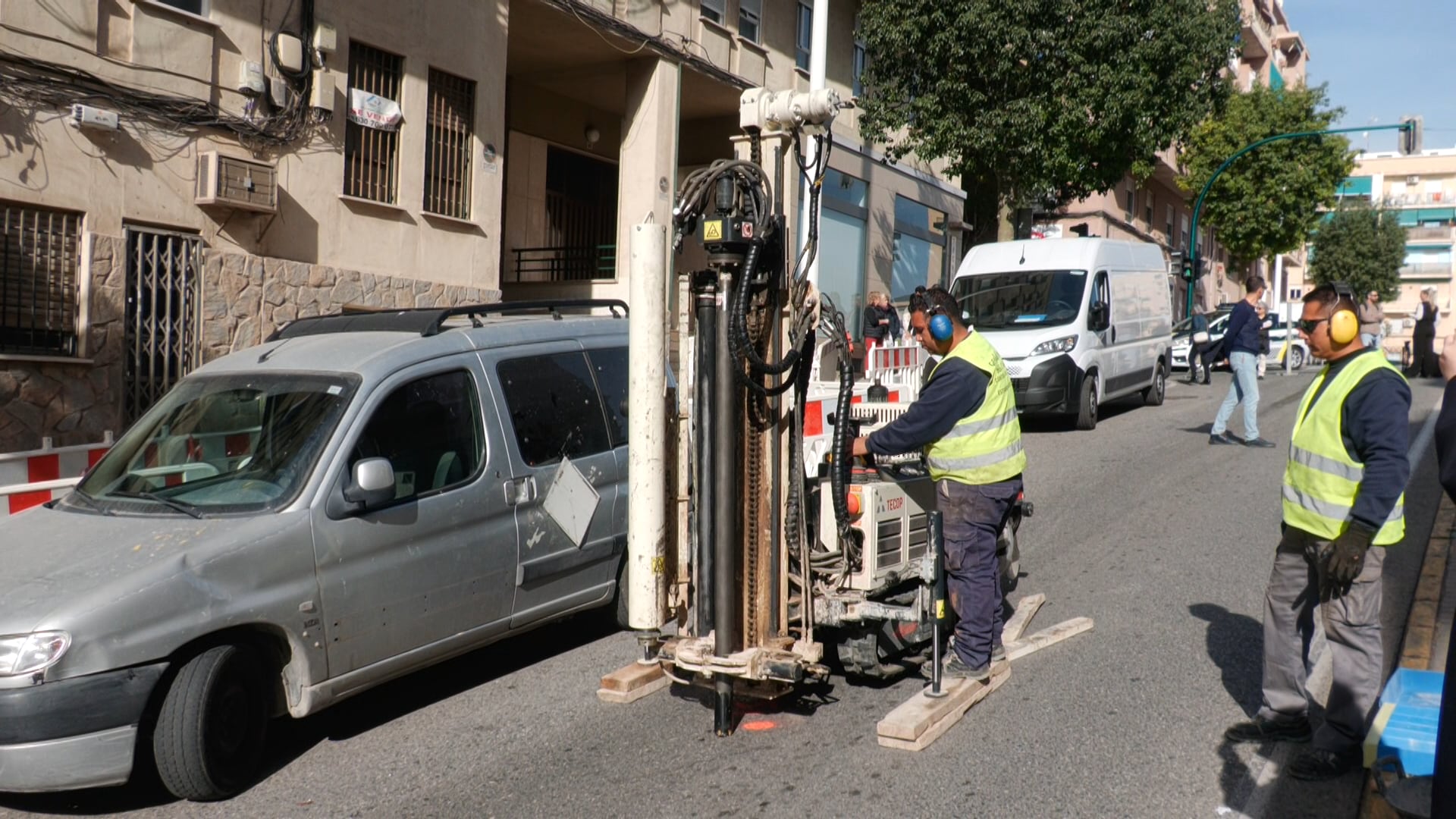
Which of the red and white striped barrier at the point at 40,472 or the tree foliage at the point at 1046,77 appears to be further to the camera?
the tree foliage at the point at 1046,77

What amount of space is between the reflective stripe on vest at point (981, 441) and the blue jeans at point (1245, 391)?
26.9ft

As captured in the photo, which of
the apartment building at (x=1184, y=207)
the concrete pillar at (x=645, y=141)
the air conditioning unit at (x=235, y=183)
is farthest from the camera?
the apartment building at (x=1184, y=207)

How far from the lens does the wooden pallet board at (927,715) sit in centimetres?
478

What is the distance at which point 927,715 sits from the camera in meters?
4.90

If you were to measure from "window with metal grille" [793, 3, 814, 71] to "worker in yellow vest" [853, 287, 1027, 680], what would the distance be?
18397mm

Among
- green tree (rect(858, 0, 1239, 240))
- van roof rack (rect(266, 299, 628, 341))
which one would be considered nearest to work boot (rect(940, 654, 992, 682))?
van roof rack (rect(266, 299, 628, 341))

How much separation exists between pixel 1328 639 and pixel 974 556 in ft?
4.83

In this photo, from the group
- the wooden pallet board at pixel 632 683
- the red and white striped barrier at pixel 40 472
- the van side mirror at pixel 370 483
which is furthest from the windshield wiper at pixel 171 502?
the wooden pallet board at pixel 632 683

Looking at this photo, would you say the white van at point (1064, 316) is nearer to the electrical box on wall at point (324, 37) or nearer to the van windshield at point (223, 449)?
the electrical box on wall at point (324, 37)

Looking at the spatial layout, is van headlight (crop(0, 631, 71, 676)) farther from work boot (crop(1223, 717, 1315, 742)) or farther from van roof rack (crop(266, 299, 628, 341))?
work boot (crop(1223, 717, 1315, 742))

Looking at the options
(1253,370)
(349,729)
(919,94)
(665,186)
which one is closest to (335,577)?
(349,729)

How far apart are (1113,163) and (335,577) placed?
17754mm

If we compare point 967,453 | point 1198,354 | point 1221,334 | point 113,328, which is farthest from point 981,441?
point 1221,334

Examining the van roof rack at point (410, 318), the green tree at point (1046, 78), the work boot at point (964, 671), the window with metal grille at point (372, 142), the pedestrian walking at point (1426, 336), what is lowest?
the work boot at point (964, 671)
